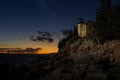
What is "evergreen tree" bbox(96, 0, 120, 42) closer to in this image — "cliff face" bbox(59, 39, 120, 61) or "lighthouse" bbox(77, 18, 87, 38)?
"cliff face" bbox(59, 39, 120, 61)

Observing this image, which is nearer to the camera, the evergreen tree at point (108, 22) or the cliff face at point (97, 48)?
the cliff face at point (97, 48)

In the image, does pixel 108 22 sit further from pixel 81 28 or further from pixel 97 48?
pixel 81 28

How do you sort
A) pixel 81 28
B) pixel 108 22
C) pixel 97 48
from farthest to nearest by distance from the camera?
pixel 81 28, pixel 108 22, pixel 97 48

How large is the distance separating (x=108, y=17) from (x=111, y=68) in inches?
1222

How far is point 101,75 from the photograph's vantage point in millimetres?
46188

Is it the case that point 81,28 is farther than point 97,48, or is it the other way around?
point 81,28

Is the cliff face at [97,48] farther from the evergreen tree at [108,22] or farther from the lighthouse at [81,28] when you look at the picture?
the lighthouse at [81,28]

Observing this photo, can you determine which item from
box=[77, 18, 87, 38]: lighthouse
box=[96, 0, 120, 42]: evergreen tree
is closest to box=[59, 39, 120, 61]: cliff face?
box=[96, 0, 120, 42]: evergreen tree

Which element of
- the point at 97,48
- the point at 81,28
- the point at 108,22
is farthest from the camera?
the point at 81,28

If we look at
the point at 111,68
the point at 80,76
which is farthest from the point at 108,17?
the point at 80,76

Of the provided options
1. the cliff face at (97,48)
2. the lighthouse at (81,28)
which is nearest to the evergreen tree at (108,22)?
the cliff face at (97,48)

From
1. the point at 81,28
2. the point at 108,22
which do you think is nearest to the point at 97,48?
the point at 108,22

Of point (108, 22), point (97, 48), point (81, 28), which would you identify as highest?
point (81, 28)

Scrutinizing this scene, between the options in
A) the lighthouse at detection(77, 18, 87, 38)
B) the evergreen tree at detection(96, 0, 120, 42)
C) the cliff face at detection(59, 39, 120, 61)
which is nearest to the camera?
the cliff face at detection(59, 39, 120, 61)
